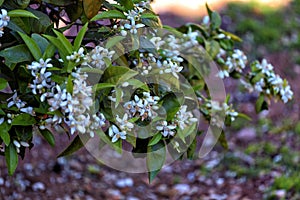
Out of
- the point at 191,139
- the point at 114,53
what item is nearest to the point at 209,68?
A: the point at 191,139

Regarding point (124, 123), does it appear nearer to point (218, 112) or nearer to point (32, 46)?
point (32, 46)

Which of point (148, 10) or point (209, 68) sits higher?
point (148, 10)

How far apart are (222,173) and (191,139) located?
164 cm

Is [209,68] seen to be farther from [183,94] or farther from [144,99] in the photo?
[144,99]

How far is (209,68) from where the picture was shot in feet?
7.57

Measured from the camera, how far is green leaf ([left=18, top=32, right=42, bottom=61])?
1.50 metres

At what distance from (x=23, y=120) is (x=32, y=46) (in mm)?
203

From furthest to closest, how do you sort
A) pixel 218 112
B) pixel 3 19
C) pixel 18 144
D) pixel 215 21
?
1. pixel 215 21
2. pixel 218 112
3. pixel 18 144
4. pixel 3 19

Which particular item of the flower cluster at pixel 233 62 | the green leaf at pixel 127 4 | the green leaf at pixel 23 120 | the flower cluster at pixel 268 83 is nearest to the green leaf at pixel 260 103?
the flower cluster at pixel 268 83

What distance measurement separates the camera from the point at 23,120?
153cm

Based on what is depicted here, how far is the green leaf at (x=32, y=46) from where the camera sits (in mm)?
1505

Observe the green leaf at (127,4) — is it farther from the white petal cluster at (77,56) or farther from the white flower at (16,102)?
the white flower at (16,102)

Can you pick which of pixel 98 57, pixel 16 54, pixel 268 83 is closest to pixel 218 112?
pixel 268 83

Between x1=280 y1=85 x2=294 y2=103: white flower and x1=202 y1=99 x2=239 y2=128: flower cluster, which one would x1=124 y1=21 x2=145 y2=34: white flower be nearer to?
x1=202 y1=99 x2=239 y2=128: flower cluster
